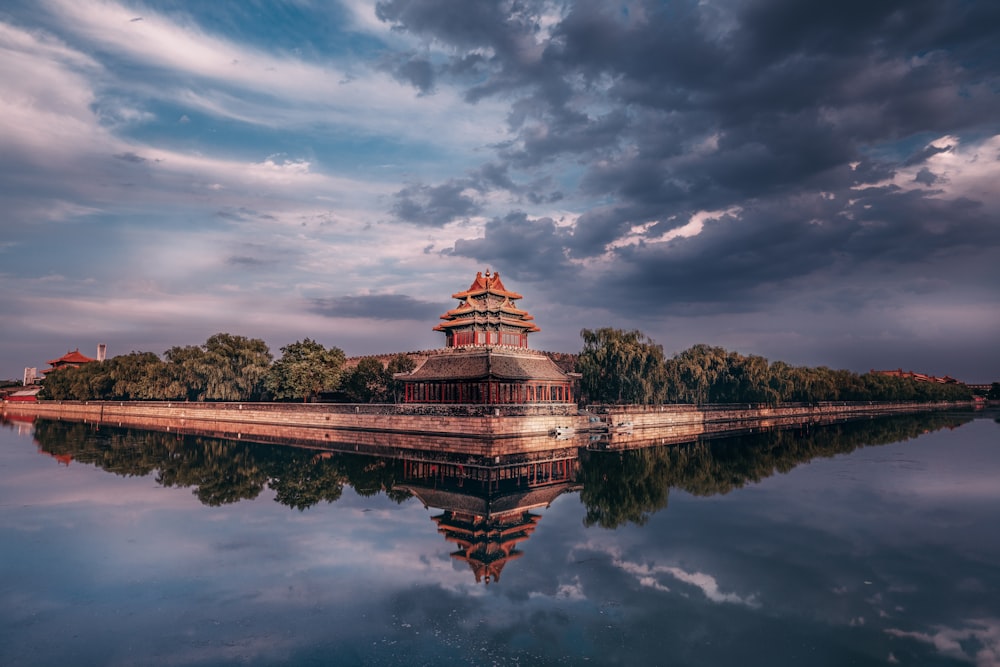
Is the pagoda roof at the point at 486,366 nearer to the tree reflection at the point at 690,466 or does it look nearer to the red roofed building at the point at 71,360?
the tree reflection at the point at 690,466

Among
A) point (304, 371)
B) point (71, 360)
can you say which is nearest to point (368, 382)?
point (304, 371)

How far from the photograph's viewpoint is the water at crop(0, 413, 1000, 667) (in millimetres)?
9445

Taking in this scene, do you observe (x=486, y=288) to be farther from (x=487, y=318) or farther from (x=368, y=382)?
(x=368, y=382)

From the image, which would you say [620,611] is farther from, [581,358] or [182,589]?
[581,358]

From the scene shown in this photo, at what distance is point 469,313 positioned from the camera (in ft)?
162

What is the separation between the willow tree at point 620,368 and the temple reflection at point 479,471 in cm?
648

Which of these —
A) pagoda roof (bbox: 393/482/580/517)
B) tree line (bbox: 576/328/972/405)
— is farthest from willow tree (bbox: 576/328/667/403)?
pagoda roof (bbox: 393/482/580/517)

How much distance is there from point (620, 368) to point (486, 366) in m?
13.4

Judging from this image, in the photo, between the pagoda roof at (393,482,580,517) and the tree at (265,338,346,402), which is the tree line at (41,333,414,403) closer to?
the tree at (265,338,346,402)

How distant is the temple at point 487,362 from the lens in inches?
1642

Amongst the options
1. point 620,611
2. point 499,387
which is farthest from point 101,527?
point 499,387

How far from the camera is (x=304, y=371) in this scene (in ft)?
164

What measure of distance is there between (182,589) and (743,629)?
11.2 meters

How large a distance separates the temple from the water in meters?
15.1
